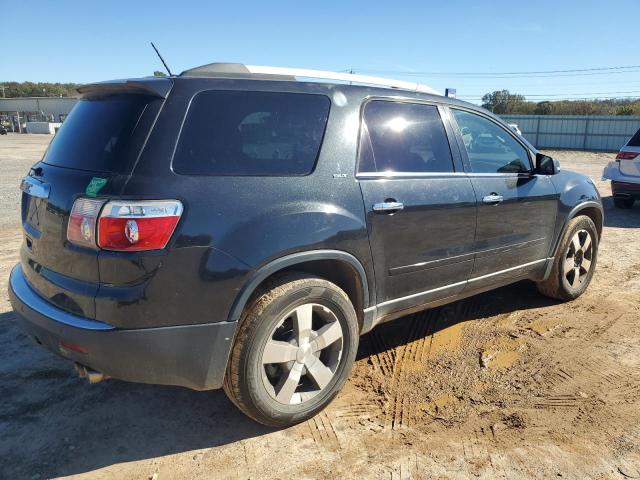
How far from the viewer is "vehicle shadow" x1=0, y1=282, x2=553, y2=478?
106 inches

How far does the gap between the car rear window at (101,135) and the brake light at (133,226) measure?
0.21 metres

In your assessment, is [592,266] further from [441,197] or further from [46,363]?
[46,363]

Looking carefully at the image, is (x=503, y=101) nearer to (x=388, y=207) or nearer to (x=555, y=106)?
(x=555, y=106)

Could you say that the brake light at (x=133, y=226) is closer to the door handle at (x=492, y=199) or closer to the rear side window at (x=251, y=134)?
the rear side window at (x=251, y=134)

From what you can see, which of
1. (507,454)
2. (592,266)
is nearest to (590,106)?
(592,266)

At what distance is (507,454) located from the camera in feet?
8.99

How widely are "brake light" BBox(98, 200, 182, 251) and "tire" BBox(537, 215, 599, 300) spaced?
146 inches

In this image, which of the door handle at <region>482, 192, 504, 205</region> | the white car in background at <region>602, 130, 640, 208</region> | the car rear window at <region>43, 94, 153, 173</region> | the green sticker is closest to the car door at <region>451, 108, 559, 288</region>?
the door handle at <region>482, 192, 504, 205</region>

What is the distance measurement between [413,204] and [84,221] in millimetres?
1946

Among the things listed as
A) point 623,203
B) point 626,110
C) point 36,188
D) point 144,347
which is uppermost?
point 626,110

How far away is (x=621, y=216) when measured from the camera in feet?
32.2

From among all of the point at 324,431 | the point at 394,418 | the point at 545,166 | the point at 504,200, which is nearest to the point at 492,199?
the point at 504,200

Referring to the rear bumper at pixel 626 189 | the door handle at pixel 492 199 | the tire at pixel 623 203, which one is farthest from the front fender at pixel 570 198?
the tire at pixel 623 203

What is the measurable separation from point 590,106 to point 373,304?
5632 cm
